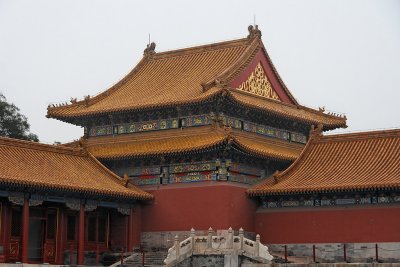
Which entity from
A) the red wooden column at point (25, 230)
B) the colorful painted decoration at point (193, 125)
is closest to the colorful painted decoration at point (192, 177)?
the colorful painted decoration at point (193, 125)

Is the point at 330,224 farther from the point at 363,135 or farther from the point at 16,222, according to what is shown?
the point at 16,222

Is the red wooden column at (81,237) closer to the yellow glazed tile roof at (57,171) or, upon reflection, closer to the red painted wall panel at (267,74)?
the yellow glazed tile roof at (57,171)

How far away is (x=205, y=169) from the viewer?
45.5 metres

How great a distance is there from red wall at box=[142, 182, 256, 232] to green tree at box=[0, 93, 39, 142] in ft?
89.5

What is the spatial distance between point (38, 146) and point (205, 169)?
822 centimetres

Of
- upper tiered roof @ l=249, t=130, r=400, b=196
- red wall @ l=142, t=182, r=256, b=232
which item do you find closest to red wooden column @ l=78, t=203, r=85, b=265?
red wall @ l=142, t=182, r=256, b=232

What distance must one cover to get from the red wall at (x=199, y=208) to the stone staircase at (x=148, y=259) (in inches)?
87.9

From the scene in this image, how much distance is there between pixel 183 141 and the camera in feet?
154

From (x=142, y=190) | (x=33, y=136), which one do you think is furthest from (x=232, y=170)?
(x=33, y=136)

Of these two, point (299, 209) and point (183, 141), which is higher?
point (183, 141)

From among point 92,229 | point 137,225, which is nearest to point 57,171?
point 92,229

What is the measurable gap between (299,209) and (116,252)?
9.29 metres

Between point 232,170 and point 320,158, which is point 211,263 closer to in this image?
point 232,170

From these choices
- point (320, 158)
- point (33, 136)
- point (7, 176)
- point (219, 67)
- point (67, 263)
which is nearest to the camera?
point (7, 176)
